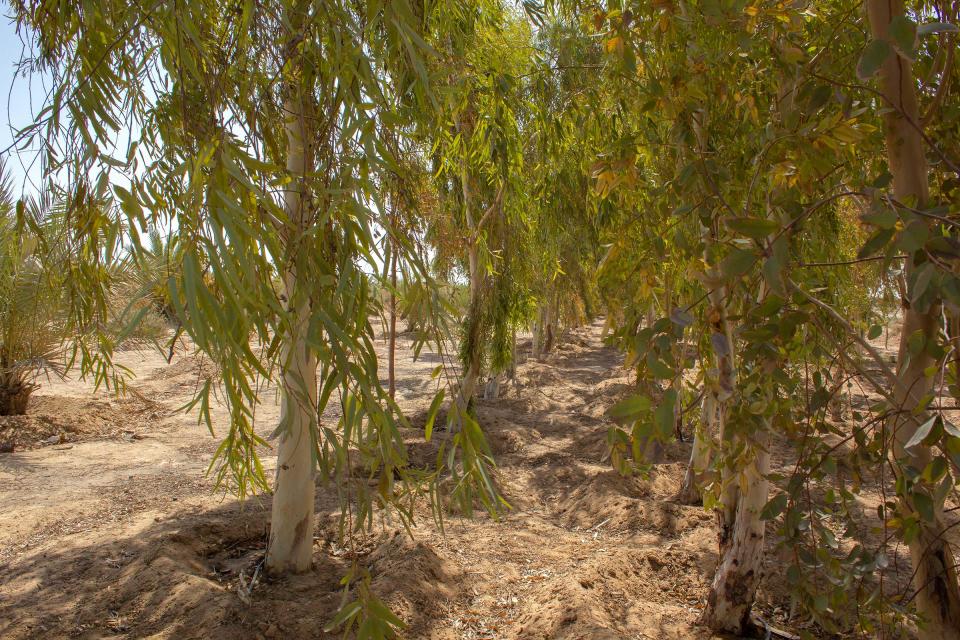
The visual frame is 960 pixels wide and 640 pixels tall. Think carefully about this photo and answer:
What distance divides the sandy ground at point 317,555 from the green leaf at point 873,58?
5.20 feet

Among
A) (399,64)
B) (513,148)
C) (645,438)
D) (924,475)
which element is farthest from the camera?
(513,148)

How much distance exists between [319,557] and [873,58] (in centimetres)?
398

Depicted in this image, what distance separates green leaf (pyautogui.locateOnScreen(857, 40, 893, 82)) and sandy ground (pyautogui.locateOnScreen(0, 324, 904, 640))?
159 centimetres

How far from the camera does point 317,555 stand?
422 centimetres

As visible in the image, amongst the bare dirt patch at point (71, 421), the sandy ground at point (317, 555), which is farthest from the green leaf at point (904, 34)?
the bare dirt patch at point (71, 421)

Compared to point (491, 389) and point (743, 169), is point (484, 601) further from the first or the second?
point (491, 389)

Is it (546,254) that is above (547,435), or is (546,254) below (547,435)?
above

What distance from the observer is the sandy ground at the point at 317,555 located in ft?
10.9

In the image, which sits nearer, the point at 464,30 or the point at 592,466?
the point at 464,30

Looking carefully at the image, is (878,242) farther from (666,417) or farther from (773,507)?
(773,507)

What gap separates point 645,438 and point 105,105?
5.06 ft

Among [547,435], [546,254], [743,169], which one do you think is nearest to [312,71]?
[743,169]

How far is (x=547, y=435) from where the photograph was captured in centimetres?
854

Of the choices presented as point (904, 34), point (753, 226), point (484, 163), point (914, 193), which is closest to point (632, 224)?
point (914, 193)
